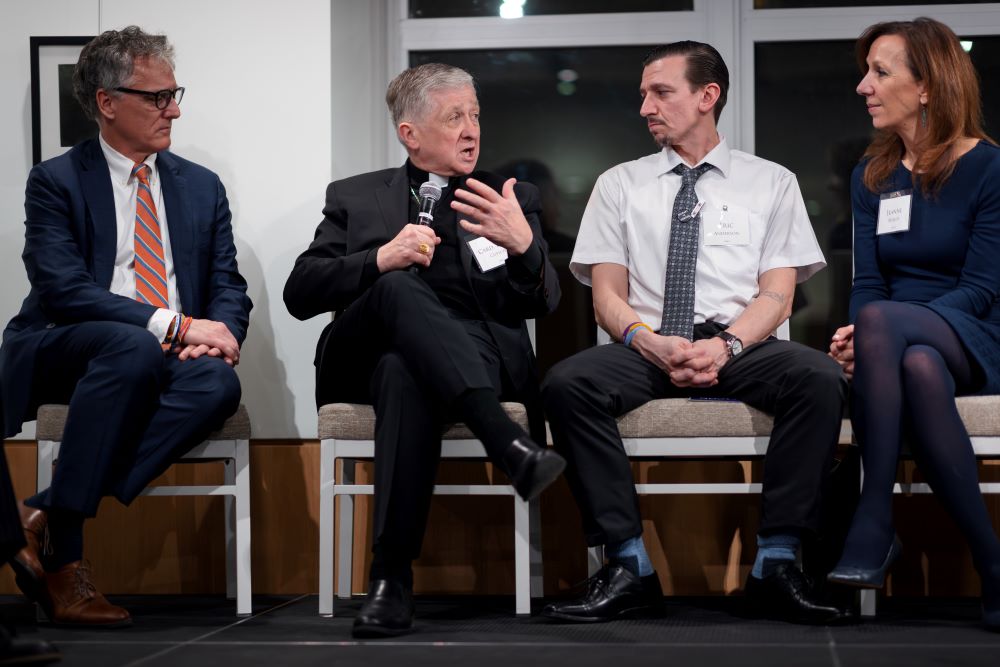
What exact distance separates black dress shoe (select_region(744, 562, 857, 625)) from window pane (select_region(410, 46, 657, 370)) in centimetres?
142

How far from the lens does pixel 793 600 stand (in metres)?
2.46

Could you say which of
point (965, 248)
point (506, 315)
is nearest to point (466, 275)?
point (506, 315)

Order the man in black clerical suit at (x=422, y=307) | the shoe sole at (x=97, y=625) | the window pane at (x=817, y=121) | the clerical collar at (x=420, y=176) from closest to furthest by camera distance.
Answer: the man in black clerical suit at (x=422, y=307) < the shoe sole at (x=97, y=625) < the clerical collar at (x=420, y=176) < the window pane at (x=817, y=121)

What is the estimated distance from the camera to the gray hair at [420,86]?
9.99ft

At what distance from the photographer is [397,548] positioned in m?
2.45

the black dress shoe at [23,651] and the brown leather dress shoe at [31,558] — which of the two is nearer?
the black dress shoe at [23,651]

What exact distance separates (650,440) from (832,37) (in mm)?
1781

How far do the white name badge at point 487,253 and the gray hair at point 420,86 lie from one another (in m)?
0.43

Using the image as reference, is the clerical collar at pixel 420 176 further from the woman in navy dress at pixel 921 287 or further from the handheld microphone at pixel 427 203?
the woman in navy dress at pixel 921 287

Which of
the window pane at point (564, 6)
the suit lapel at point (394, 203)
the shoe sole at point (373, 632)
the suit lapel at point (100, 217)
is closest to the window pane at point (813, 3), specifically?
the window pane at point (564, 6)

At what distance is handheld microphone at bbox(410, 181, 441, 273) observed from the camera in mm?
2762

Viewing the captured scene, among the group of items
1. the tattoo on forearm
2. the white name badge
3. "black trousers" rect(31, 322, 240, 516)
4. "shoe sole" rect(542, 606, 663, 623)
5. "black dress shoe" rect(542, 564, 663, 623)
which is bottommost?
"shoe sole" rect(542, 606, 663, 623)

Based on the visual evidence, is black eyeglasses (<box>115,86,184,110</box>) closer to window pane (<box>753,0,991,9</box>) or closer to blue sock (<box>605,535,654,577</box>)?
blue sock (<box>605,535,654,577</box>)

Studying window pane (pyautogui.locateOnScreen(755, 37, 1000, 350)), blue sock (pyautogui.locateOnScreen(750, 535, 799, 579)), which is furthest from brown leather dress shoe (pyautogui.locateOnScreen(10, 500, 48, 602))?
window pane (pyautogui.locateOnScreen(755, 37, 1000, 350))
